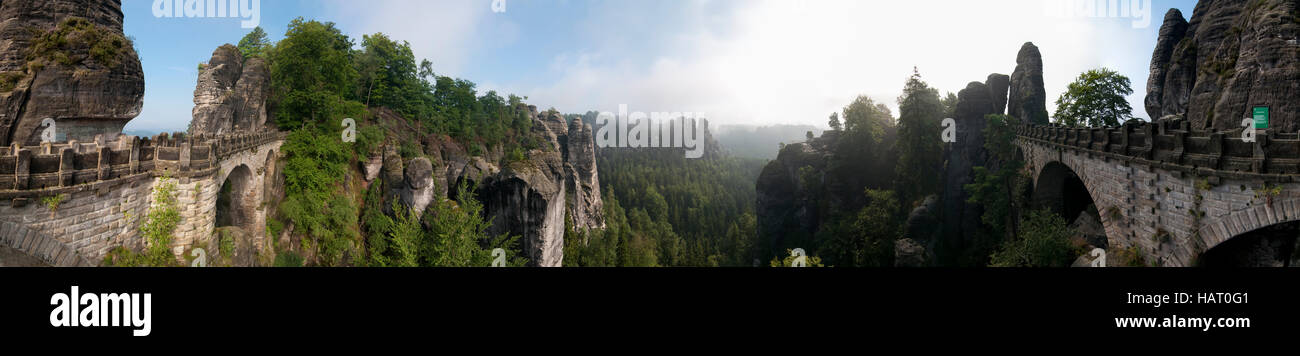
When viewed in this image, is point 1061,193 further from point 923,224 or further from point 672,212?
point 672,212

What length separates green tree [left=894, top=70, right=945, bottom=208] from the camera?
2936cm

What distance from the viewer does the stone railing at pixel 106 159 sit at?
929 cm

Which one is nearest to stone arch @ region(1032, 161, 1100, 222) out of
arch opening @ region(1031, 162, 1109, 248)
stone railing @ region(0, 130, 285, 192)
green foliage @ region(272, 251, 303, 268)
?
arch opening @ region(1031, 162, 1109, 248)

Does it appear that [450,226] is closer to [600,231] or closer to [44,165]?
[44,165]

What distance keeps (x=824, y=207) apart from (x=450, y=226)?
2749 centimetres

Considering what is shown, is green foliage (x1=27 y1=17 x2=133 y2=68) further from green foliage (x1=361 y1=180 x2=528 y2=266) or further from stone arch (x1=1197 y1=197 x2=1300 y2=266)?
stone arch (x1=1197 y1=197 x2=1300 y2=266)

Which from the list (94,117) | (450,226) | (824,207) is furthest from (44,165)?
(824,207)

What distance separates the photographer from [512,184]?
30844 mm

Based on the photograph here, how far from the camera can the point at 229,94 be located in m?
21.0

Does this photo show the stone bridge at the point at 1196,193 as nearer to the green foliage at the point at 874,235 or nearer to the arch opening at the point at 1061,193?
the arch opening at the point at 1061,193

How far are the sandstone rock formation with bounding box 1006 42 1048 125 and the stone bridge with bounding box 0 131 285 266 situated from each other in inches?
1541

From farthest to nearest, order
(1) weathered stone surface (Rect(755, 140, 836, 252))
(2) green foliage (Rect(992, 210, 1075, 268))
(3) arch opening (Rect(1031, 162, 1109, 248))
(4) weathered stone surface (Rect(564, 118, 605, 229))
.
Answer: (4) weathered stone surface (Rect(564, 118, 605, 229)) < (1) weathered stone surface (Rect(755, 140, 836, 252)) < (3) arch opening (Rect(1031, 162, 1109, 248)) < (2) green foliage (Rect(992, 210, 1075, 268))

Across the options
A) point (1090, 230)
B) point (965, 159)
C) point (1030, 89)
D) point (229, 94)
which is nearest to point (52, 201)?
point (229, 94)
